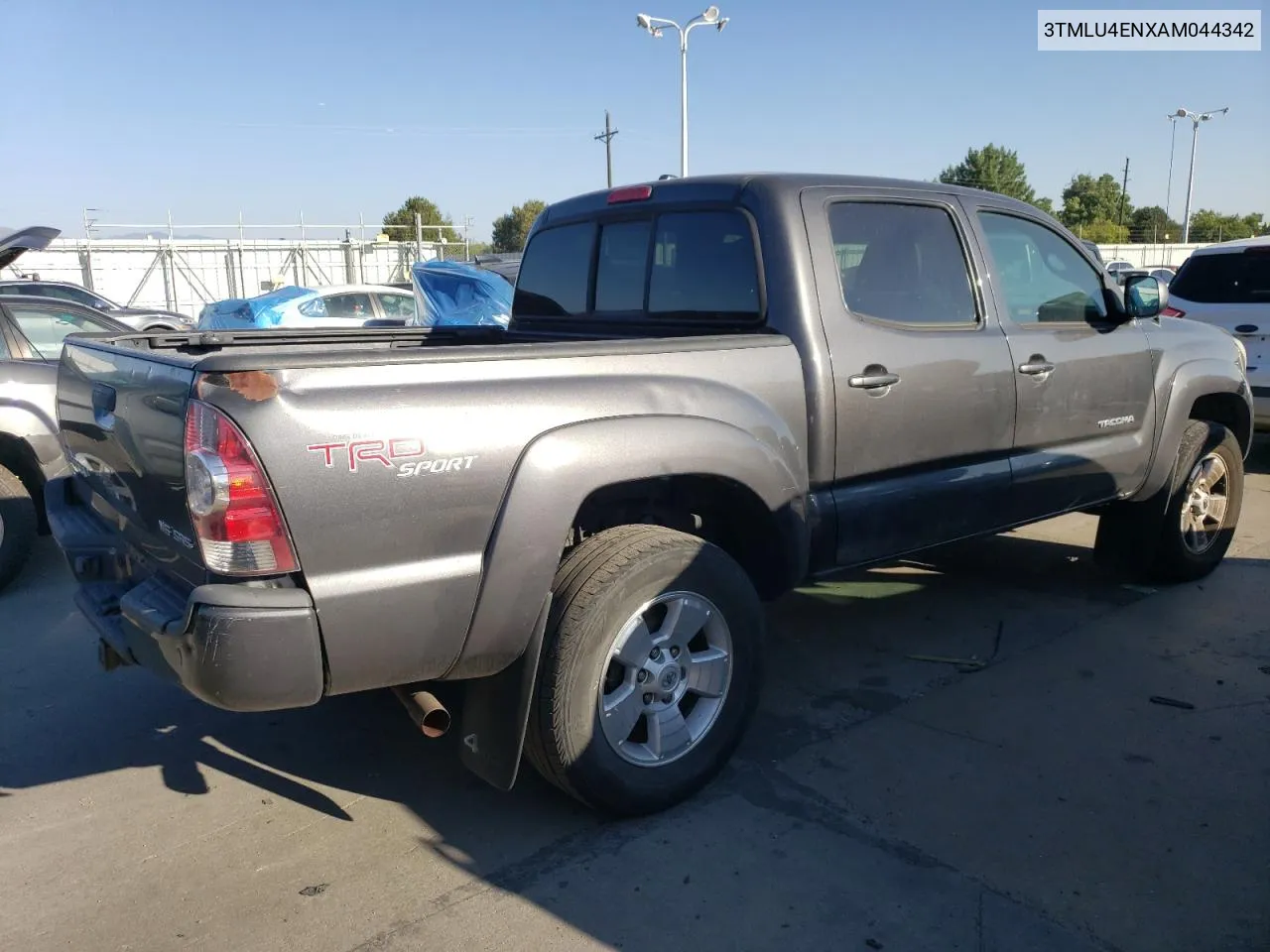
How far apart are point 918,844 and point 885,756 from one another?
1.90 feet

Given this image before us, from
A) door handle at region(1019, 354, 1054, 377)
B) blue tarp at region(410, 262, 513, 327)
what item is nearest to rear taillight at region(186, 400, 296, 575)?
door handle at region(1019, 354, 1054, 377)

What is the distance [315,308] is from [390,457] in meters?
12.2

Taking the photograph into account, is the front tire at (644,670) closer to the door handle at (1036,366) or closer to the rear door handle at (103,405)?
the rear door handle at (103,405)

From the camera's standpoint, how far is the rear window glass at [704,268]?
3.73 meters

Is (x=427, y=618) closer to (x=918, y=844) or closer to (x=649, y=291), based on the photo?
(x=918, y=844)

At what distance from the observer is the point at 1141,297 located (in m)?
4.78

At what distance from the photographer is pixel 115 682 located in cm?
447

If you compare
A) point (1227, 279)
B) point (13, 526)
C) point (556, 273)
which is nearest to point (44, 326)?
point (13, 526)

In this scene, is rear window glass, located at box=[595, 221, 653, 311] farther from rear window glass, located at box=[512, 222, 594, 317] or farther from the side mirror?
the side mirror

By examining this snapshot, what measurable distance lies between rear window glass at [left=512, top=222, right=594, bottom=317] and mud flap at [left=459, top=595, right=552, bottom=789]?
6.52 ft

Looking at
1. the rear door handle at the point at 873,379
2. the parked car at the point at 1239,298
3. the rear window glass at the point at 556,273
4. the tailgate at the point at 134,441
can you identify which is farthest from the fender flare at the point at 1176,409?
the tailgate at the point at 134,441

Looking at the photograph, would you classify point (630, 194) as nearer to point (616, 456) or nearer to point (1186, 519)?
point (616, 456)

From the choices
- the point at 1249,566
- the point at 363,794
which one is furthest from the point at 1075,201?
the point at 363,794

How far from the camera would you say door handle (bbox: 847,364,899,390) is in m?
3.65
